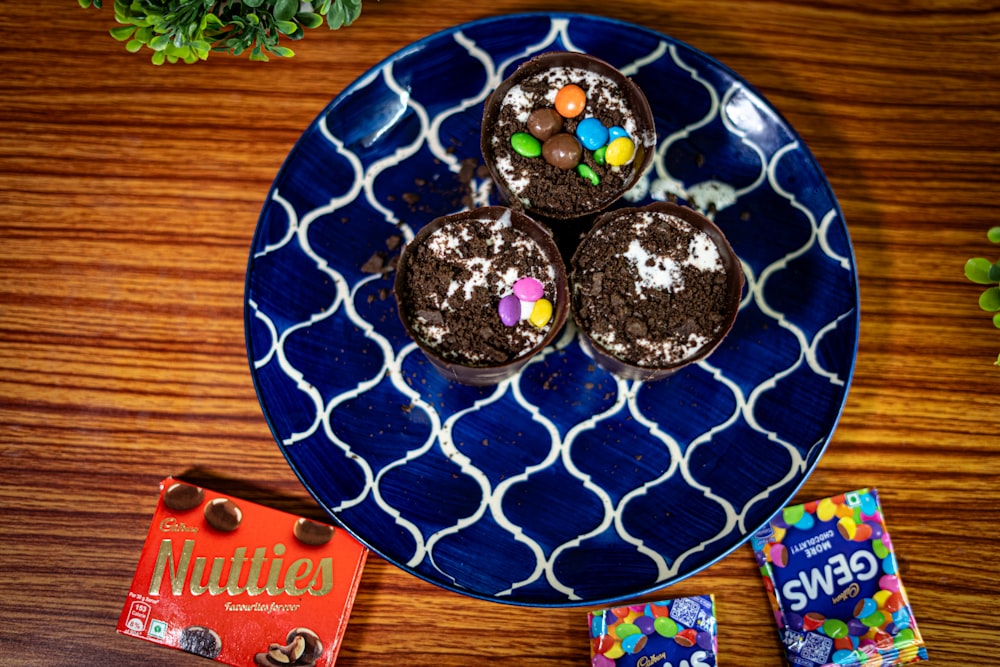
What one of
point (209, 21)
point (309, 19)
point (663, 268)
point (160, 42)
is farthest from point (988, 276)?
point (160, 42)

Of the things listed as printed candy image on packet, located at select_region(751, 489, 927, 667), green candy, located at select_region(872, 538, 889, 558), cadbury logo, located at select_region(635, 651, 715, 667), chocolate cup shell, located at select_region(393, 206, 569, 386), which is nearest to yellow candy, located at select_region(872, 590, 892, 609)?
printed candy image on packet, located at select_region(751, 489, 927, 667)

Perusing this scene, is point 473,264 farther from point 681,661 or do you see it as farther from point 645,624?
point 681,661

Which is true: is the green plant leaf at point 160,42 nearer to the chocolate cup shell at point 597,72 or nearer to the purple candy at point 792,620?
the chocolate cup shell at point 597,72

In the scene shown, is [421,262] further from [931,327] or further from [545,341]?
[931,327]

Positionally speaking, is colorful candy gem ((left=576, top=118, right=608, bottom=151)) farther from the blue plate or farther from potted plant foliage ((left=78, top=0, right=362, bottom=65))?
potted plant foliage ((left=78, top=0, right=362, bottom=65))

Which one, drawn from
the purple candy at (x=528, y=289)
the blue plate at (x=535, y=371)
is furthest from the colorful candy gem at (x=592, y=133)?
the purple candy at (x=528, y=289)

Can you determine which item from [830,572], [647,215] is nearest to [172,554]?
[647,215]
